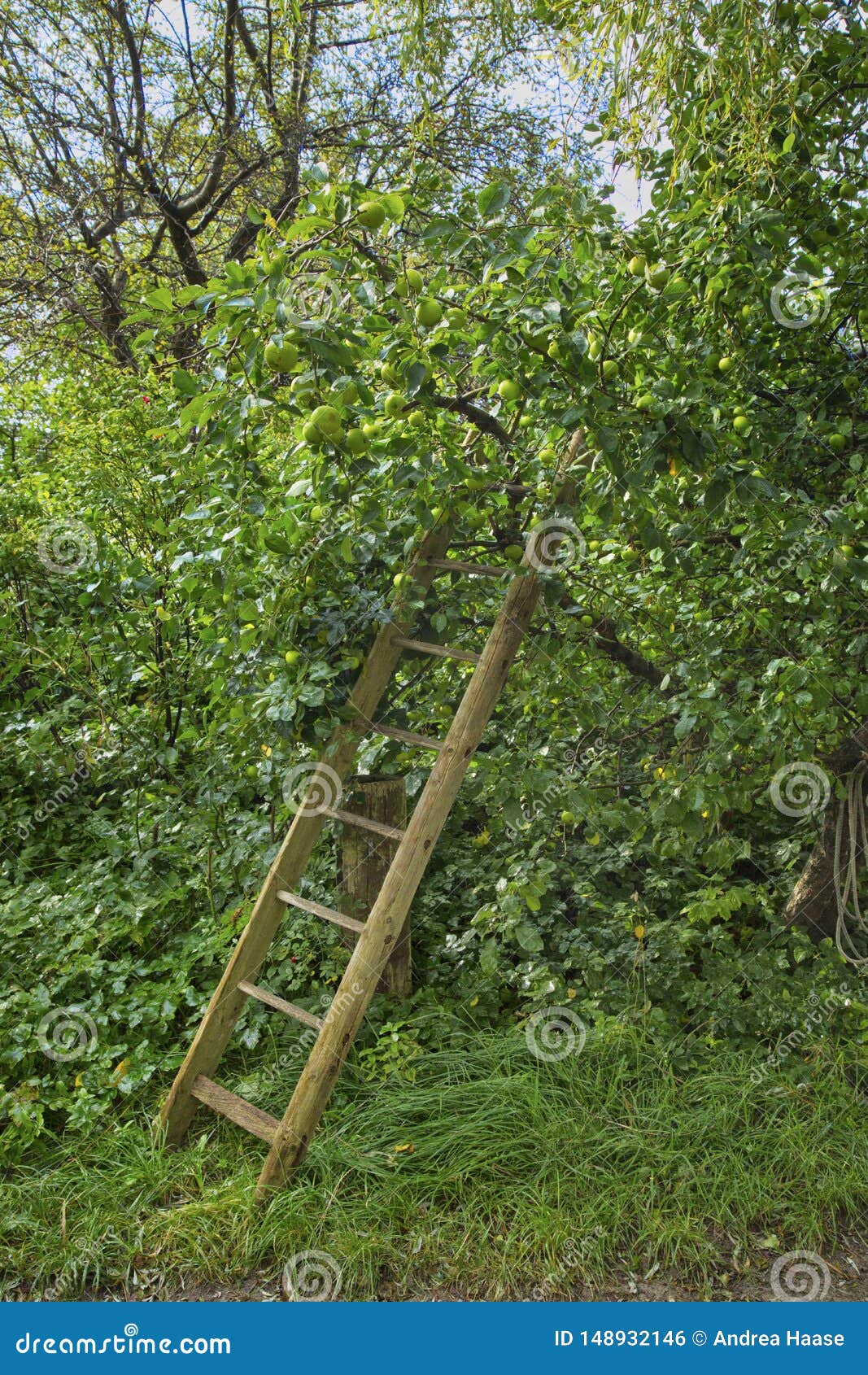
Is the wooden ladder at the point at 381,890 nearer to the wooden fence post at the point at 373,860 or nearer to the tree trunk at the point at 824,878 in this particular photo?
the wooden fence post at the point at 373,860

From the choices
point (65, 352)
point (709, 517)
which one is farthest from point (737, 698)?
point (65, 352)

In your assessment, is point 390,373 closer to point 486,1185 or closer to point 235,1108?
point 235,1108

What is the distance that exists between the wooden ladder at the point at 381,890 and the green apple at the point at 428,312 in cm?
56

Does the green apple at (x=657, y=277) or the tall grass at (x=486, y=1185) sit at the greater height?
the green apple at (x=657, y=277)

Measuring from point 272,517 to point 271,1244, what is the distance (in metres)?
1.60

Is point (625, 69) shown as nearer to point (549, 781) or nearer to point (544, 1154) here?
point (549, 781)

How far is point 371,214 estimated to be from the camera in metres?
1.85

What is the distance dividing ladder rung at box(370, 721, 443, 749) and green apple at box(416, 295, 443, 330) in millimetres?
926

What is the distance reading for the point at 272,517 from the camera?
90.0 inches

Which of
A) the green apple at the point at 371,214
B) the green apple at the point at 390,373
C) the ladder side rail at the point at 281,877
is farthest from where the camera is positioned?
the ladder side rail at the point at 281,877

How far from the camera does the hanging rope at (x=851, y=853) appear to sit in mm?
2896

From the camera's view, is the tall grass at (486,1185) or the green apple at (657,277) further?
the tall grass at (486,1185)

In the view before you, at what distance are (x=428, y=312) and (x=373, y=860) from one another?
64.1 inches

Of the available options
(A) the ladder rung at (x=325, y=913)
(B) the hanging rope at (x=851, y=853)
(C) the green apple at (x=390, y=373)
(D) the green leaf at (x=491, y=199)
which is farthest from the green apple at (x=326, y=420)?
(B) the hanging rope at (x=851, y=853)
